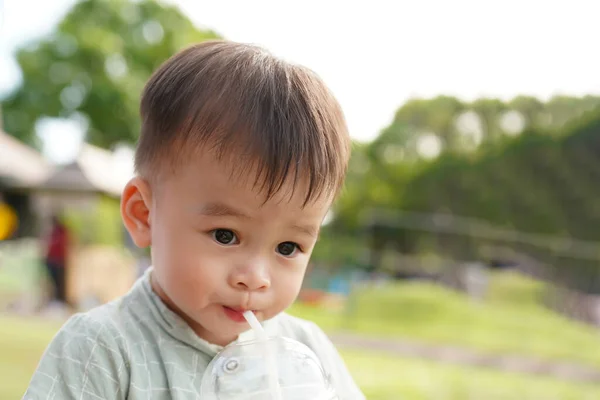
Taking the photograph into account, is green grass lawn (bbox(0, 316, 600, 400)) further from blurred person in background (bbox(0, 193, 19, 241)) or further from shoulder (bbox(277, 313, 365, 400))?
blurred person in background (bbox(0, 193, 19, 241))

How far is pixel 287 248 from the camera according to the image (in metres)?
0.89

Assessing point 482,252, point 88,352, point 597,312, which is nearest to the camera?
point 88,352

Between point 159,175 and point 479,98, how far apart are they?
8.48 metres

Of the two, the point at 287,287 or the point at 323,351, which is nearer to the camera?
the point at 287,287

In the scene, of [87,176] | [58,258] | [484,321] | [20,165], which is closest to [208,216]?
[484,321]

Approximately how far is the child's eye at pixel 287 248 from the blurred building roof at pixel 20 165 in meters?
10.9

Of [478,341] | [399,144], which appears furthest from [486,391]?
[399,144]

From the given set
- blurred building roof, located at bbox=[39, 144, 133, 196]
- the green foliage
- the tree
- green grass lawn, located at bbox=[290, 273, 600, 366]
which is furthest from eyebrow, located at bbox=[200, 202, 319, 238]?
the tree

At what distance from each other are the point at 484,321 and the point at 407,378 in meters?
2.52

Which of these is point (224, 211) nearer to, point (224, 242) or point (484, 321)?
point (224, 242)

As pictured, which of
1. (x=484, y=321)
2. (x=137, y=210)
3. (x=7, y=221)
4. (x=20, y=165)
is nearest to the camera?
(x=137, y=210)

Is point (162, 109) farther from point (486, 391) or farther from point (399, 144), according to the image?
point (399, 144)

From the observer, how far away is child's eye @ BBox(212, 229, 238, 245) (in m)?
0.85

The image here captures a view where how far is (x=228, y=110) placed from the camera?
85 centimetres
